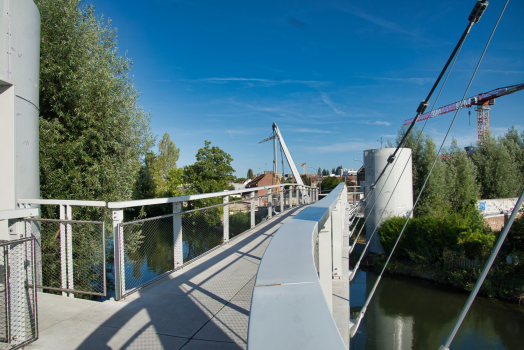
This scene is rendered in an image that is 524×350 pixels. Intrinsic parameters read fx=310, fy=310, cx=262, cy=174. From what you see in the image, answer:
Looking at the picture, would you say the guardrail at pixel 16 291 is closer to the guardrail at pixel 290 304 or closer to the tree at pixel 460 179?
the guardrail at pixel 290 304

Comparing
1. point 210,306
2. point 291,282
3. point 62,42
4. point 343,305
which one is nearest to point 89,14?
point 62,42

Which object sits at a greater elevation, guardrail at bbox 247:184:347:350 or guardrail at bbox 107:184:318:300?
guardrail at bbox 247:184:347:350

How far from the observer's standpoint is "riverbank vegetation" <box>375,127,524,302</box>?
733 inches

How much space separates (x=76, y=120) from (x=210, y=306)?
6.85 metres

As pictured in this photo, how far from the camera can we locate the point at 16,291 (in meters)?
2.68

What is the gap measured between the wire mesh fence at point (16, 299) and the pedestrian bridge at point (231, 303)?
4.0 inches

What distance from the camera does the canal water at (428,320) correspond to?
576 inches

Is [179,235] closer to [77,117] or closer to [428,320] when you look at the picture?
[77,117]

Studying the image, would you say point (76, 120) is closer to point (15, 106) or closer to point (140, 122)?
point (140, 122)

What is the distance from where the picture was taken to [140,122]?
34.0ft

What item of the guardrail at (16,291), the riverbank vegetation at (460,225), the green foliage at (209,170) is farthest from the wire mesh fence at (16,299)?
the green foliage at (209,170)

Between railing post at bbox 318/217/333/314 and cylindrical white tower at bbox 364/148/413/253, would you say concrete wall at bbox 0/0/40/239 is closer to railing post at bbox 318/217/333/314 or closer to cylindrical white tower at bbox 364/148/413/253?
railing post at bbox 318/217/333/314

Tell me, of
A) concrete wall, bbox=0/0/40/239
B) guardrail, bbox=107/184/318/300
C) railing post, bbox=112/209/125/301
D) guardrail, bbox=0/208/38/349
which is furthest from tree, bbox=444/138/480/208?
guardrail, bbox=0/208/38/349

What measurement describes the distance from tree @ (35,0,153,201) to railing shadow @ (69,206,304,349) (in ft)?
15.6
